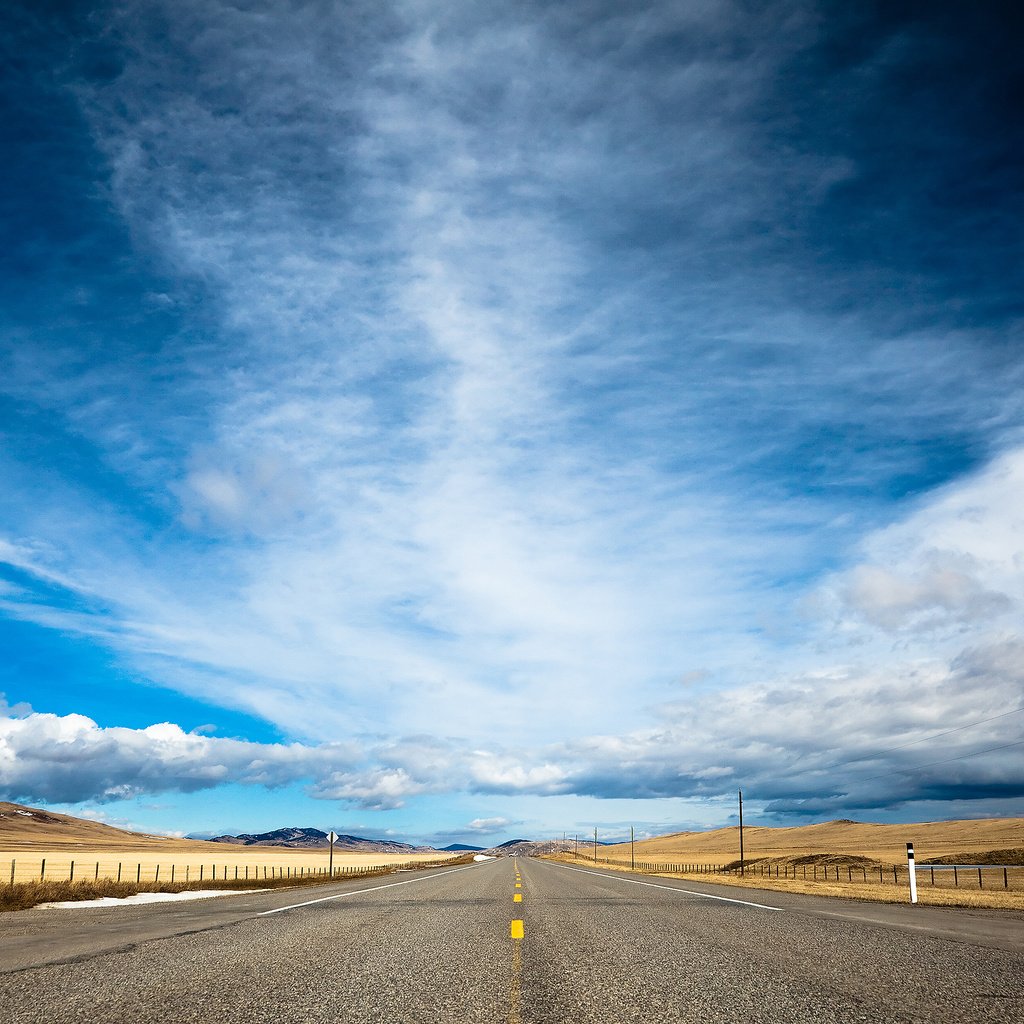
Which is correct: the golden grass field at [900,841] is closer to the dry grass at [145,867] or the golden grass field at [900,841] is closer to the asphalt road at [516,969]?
the dry grass at [145,867]

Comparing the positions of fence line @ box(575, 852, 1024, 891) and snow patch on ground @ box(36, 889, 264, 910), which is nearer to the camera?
snow patch on ground @ box(36, 889, 264, 910)

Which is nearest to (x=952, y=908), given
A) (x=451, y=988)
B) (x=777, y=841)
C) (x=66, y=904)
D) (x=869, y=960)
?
(x=869, y=960)

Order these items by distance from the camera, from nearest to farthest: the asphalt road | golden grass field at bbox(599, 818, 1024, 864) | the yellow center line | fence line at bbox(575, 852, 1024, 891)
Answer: the yellow center line
the asphalt road
fence line at bbox(575, 852, 1024, 891)
golden grass field at bbox(599, 818, 1024, 864)

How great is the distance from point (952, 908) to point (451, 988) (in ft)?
48.2

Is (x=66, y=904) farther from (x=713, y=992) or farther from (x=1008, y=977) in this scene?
(x=1008, y=977)

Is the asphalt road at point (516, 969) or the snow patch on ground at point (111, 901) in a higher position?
the asphalt road at point (516, 969)

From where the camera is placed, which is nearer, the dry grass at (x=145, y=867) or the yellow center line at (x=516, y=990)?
the yellow center line at (x=516, y=990)

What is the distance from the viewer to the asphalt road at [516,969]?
556 cm

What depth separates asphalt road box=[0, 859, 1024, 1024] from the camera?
5559 mm

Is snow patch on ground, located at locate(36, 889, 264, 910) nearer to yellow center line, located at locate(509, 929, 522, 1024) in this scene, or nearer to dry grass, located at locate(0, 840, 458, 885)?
dry grass, located at locate(0, 840, 458, 885)

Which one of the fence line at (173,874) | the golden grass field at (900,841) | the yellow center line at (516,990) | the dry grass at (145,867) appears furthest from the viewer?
the golden grass field at (900,841)

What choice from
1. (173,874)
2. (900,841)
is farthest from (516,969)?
(900,841)

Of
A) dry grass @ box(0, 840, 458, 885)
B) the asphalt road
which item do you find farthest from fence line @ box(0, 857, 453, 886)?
the asphalt road

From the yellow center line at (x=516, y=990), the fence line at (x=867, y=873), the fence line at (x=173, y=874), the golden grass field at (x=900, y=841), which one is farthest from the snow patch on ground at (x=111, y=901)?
the golden grass field at (x=900, y=841)
